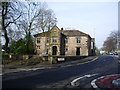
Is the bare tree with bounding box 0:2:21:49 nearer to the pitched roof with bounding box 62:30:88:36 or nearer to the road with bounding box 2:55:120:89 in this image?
the road with bounding box 2:55:120:89

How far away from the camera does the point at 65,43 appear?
53844 millimetres

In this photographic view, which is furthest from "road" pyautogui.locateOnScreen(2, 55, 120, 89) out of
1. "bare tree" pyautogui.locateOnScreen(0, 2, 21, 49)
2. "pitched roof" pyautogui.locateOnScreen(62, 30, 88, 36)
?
"pitched roof" pyautogui.locateOnScreen(62, 30, 88, 36)

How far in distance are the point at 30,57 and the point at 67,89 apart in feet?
60.3

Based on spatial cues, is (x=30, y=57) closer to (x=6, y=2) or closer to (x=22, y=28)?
(x=22, y=28)

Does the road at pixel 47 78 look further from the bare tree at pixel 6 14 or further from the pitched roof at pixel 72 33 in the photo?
the pitched roof at pixel 72 33

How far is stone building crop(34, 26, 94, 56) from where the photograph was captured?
4967 cm

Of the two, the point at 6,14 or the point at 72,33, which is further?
the point at 72,33

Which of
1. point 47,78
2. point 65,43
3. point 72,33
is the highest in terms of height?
point 72,33

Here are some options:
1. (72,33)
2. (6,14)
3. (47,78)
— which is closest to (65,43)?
(72,33)

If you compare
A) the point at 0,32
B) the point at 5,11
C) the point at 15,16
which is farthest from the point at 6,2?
the point at 0,32

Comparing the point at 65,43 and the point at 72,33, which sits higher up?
the point at 72,33

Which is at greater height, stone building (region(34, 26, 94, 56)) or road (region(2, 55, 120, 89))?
stone building (region(34, 26, 94, 56))

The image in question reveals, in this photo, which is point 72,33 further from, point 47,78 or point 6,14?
point 47,78

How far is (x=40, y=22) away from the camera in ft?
113
